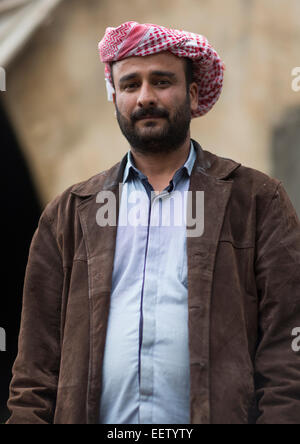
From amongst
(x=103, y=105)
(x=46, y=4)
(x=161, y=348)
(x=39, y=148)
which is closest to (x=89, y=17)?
(x=46, y=4)

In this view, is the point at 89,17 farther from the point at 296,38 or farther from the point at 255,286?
the point at 255,286

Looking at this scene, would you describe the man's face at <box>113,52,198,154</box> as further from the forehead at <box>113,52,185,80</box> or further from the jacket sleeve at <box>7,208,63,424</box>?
the jacket sleeve at <box>7,208,63,424</box>

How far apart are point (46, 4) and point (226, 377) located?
2259 millimetres

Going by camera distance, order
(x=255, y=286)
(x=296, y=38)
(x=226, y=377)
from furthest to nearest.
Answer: (x=296, y=38) < (x=255, y=286) < (x=226, y=377)

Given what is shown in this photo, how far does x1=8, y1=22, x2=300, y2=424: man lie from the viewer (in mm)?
1998

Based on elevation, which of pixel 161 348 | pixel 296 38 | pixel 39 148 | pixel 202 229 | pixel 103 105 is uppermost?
pixel 296 38

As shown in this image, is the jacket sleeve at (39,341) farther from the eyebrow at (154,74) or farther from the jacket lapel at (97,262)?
the eyebrow at (154,74)

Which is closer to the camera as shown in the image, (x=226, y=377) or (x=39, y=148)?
(x=226, y=377)

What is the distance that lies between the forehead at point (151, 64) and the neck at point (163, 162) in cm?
26

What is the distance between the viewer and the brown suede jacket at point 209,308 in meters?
1.97

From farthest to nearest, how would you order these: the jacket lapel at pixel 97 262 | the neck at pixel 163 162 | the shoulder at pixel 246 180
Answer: the neck at pixel 163 162 → the shoulder at pixel 246 180 → the jacket lapel at pixel 97 262

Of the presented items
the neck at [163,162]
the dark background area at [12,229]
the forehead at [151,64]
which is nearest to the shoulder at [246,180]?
the neck at [163,162]

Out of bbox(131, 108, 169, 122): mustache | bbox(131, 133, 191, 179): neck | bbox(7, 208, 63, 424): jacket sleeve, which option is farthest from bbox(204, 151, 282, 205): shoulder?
bbox(7, 208, 63, 424): jacket sleeve

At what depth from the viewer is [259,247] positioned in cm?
212
